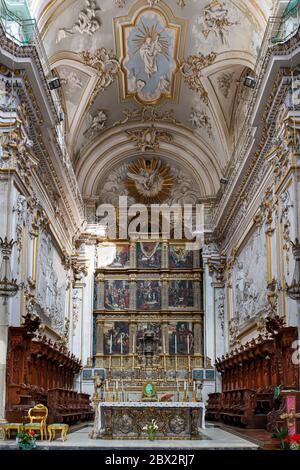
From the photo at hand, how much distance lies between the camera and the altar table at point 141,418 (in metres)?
14.8

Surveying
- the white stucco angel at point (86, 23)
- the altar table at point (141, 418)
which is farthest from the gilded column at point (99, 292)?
the altar table at point (141, 418)

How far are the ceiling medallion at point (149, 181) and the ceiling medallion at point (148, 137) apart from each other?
68cm

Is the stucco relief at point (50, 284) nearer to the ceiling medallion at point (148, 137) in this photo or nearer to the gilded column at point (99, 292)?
the gilded column at point (99, 292)

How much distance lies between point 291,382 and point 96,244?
48.6ft

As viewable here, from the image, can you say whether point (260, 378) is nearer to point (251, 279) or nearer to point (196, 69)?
point (251, 279)

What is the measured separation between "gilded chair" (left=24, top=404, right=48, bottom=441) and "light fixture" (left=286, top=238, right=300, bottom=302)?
568 centimetres

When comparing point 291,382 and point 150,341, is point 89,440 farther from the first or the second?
point 150,341

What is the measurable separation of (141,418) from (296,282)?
4.42 meters

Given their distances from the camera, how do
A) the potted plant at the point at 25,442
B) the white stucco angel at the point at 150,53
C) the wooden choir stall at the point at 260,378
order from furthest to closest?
1. the white stucco angel at the point at 150,53
2. the wooden choir stall at the point at 260,378
3. the potted plant at the point at 25,442

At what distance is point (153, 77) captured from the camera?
25.5 meters

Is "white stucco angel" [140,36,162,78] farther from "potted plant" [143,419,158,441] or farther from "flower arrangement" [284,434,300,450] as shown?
"flower arrangement" [284,434,300,450]
